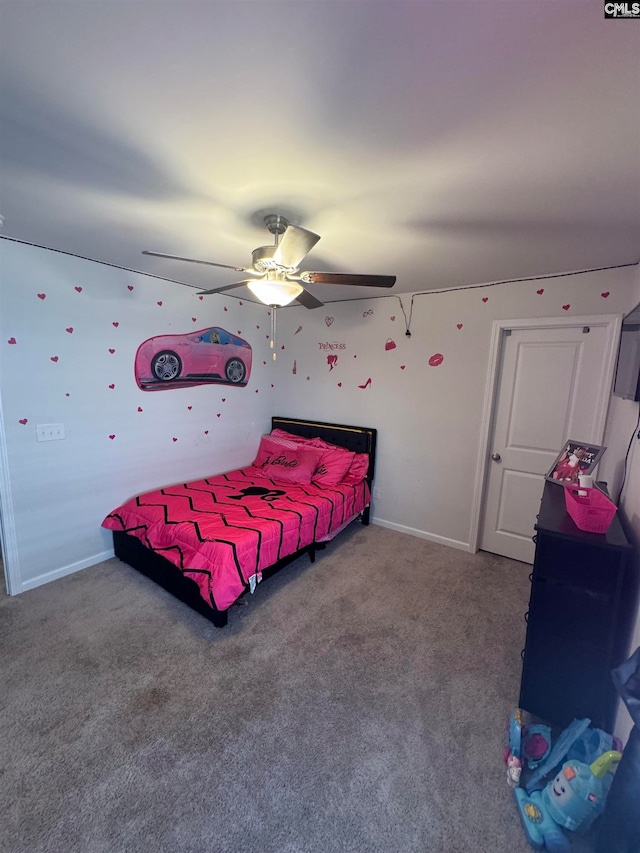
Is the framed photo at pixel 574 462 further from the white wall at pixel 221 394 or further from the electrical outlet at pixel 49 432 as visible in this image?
the electrical outlet at pixel 49 432

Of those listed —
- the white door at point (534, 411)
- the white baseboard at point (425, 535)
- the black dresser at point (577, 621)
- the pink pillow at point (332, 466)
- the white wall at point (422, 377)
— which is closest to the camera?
the black dresser at point (577, 621)

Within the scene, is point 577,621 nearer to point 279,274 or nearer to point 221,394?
point 279,274

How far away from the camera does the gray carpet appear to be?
4.13 feet

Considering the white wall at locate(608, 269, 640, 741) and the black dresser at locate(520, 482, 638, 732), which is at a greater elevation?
the white wall at locate(608, 269, 640, 741)

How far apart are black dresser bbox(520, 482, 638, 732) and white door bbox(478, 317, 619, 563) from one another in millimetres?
1354

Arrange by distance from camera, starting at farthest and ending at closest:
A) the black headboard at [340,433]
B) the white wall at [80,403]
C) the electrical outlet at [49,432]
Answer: the black headboard at [340,433] → the electrical outlet at [49,432] → the white wall at [80,403]

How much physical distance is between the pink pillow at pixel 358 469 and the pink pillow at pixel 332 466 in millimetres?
68

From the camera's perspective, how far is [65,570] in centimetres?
272

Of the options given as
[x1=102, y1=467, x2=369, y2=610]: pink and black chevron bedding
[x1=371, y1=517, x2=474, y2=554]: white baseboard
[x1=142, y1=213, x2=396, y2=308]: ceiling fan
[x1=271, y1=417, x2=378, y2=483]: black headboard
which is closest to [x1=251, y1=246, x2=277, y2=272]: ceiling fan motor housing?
[x1=142, y1=213, x2=396, y2=308]: ceiling fan

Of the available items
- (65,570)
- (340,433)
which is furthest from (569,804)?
(65,570)

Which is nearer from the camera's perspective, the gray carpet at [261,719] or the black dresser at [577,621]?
the gray carpet at [261,719]

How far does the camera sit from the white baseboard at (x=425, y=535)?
3293 millimetres

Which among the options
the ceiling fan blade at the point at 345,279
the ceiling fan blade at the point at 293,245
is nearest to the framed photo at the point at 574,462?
the ceiling fan blade at the point at 345,279

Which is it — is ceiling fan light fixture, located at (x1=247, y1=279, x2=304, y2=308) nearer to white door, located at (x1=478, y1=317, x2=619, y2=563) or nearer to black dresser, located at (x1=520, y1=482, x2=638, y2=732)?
black dresser, located at (x1=520, y1=482, x2=638, y2=732)
